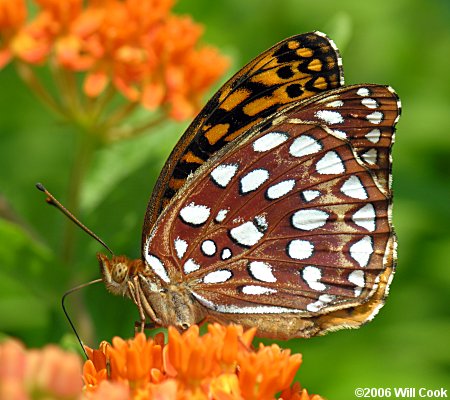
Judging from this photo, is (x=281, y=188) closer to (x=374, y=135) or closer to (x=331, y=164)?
(x=331, y=164)

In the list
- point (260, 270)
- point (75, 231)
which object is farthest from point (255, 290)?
point (75, 231)

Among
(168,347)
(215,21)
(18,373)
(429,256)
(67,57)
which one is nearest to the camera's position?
(18,373)

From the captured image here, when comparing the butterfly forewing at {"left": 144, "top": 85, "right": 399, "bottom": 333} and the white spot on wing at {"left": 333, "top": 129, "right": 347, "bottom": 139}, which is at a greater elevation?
the white spot on wing at {"left": 333, "top": 129, "right": 347, "bottom": 139}

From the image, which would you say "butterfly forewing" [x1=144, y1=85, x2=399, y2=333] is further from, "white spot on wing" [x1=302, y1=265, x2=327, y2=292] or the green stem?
the green stem

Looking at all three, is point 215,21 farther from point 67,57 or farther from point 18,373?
point 18,373

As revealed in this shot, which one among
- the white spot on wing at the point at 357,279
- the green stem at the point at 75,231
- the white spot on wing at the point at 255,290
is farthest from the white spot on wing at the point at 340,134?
the green stem at the point at 75,231

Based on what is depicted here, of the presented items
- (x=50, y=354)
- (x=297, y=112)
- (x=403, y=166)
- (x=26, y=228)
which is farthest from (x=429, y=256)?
(x=50, y=354)

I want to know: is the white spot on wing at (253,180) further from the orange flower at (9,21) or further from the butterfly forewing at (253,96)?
the orange flower at (9,21)

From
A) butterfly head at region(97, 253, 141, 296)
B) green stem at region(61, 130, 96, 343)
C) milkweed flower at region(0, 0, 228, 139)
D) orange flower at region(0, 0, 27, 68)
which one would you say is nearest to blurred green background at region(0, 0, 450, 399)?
green stem at region(61, 130, 96, 343)
